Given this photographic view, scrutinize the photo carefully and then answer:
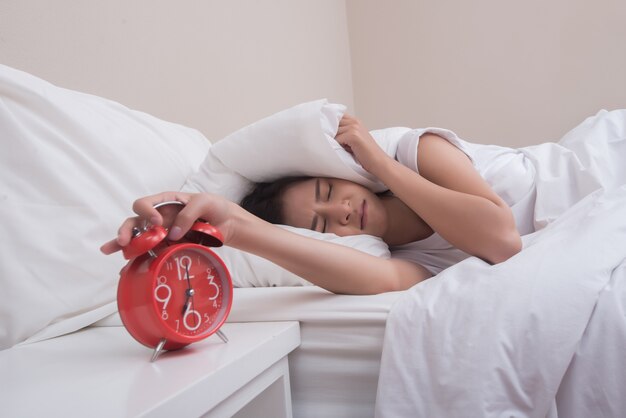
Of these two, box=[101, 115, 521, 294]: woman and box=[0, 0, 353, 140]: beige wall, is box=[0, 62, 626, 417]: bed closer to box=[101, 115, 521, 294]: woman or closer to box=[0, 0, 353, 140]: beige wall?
box=[101, 115, 521, 294]: woman

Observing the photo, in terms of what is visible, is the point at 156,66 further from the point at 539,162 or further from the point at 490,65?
the point at 490,65

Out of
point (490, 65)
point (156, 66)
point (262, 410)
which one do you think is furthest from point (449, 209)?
point (490, 65)

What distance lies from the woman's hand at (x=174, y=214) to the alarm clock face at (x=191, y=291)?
32 mm

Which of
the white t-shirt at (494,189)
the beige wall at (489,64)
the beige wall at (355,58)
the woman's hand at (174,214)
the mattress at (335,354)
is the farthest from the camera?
the beige wall at (489,64)

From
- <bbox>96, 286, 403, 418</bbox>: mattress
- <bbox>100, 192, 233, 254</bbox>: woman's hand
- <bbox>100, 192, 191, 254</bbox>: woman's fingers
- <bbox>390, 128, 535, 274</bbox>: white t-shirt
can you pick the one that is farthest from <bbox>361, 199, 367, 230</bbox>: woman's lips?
<bbox>100, 192, 191, 254</bbox>: woman's fingers

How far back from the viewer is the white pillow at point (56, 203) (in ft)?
2.54

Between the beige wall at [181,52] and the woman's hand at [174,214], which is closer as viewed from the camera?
the woman's hand at [174,214]

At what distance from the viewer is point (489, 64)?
283 cm

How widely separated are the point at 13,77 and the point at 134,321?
0.48 meters

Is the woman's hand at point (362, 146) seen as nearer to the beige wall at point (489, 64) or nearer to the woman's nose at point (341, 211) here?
the woman's nose at point (341, 211)

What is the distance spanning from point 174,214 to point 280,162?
0.47m

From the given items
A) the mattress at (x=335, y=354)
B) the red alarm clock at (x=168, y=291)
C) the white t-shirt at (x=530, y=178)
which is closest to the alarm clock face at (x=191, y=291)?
the red alarm clock at (x=168, y=291)

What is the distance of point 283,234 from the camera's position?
847 mm

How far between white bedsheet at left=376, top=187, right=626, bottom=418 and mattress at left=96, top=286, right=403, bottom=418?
0.04 m
